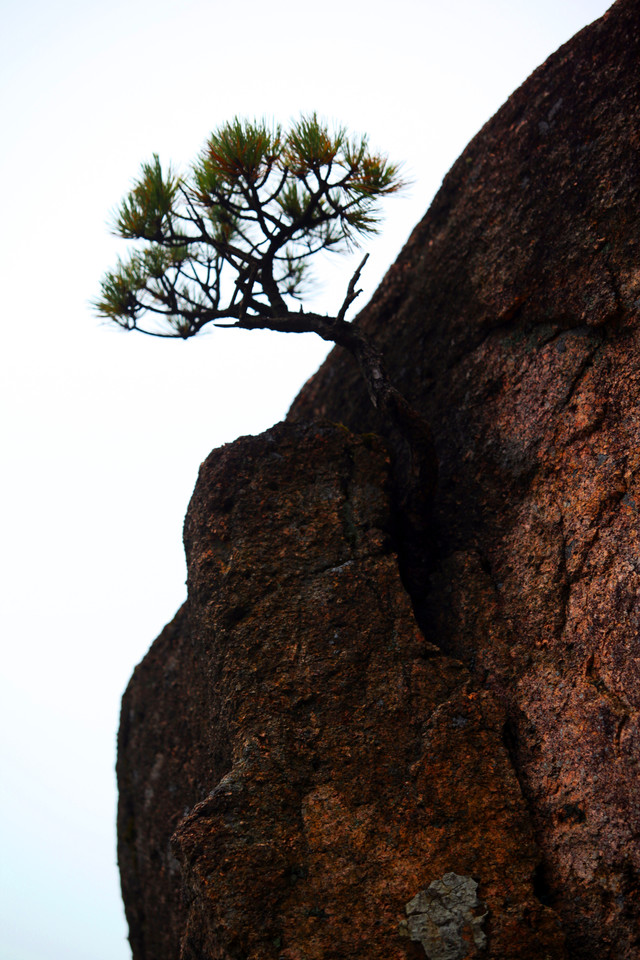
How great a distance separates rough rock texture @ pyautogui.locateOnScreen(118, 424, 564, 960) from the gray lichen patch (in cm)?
3

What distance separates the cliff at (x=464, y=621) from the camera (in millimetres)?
4180

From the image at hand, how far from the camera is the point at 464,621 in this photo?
5.41 m

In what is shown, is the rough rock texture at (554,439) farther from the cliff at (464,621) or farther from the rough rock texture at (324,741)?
the rough rock texture at (324,741)

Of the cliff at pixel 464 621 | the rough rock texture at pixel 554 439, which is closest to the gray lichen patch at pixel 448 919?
the cliff at pixel 464 621

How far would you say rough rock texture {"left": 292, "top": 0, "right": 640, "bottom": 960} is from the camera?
428cm

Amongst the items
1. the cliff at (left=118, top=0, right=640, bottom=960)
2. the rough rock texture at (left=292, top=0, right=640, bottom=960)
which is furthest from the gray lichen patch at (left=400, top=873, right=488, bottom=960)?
the rough rock texture at (left=292, top=0, right=640, bottom=960)

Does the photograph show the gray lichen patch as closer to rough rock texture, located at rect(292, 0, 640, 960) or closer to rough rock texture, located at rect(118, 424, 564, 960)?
rough rock texture, located at rect(118, 424, 564, 960)

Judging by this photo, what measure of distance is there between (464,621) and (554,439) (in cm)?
145

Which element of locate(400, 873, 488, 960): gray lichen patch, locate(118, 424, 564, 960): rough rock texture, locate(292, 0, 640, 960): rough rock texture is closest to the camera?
locate(400, 873, 488, 960): gray lichen patch

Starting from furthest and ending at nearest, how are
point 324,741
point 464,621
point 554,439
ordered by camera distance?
point 464,621, point 554,439, point 324,741

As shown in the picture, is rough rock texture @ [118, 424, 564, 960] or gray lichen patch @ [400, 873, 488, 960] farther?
rough rock texture @ [118, 424, 564, 960]

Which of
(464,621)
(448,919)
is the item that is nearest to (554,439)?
(464,621)

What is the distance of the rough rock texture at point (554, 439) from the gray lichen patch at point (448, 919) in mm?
497

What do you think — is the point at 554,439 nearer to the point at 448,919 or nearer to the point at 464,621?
the point at 464,621
